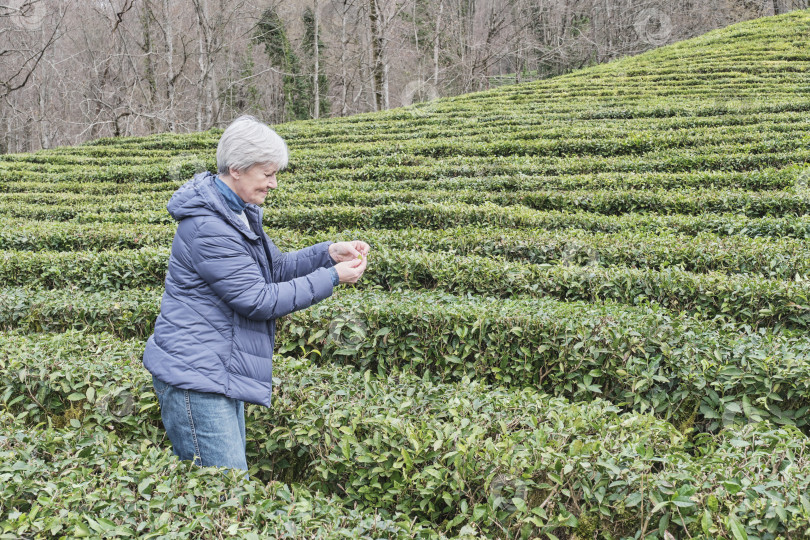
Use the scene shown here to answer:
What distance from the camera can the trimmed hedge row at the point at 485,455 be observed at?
233 centimetres

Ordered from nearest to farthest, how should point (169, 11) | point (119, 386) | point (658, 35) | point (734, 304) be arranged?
point (119, 386)
point (734, 304)
point (169, 11)
point (658, 35)

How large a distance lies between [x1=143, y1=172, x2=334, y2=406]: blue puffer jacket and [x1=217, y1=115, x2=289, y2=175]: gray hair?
17 cm

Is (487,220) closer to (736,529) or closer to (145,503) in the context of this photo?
(736,529)

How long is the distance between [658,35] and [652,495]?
4444 centimetres

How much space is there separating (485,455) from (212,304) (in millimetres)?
1549

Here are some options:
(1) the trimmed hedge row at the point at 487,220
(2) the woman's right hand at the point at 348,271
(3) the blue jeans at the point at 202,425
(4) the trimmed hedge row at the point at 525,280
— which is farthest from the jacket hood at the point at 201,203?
(1) the trimmed hedge row at the point at 487,220

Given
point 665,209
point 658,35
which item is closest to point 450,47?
point 658,35

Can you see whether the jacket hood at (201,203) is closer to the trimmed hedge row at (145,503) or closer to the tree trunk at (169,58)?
the trimmed hedge row at (145,503)

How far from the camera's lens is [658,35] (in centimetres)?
3900

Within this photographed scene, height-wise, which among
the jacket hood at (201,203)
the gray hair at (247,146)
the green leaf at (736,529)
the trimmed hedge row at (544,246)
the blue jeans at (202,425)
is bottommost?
the green leaf at (736,529)

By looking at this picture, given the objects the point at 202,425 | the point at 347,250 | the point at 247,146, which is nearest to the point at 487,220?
the point at 347,250

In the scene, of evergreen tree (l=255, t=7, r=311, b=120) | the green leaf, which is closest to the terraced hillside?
the green leaf

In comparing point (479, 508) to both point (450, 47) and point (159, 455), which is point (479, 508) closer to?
point (159, 455)

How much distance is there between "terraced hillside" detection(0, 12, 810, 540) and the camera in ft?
7.84
